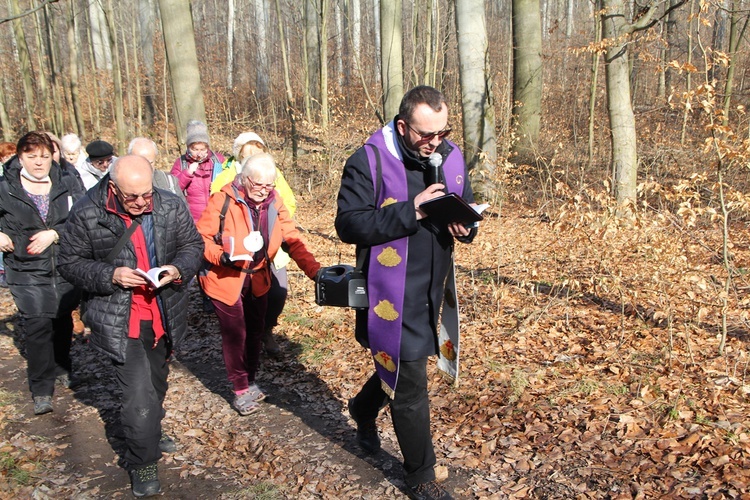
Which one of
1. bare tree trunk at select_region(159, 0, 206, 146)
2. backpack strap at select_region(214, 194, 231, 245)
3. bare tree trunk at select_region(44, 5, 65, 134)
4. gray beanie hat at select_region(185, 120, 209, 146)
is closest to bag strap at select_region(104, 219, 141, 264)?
backpack strap at select_region(214, 194, 231, 245)

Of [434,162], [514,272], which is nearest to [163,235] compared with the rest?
[434,162]

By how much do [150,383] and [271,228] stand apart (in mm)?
1522

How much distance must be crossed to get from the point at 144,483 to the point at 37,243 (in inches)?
94.1

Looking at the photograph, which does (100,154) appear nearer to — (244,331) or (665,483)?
(244,331)

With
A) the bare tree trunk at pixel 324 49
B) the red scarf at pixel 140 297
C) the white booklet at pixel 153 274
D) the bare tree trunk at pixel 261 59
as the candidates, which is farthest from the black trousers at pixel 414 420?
the bare tree trunk at pixel 261 59

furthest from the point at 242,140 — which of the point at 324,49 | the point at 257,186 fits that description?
the point at 324,49

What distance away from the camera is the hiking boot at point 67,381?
5965 mm

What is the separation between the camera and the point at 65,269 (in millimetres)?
3779

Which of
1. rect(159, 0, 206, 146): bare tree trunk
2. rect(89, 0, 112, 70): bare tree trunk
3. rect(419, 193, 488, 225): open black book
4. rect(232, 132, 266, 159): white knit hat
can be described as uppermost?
rect(89, 0, 112, 70): bare tree trunk

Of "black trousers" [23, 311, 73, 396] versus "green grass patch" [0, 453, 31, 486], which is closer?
"green grass patch" [0, 453, 31, 486]

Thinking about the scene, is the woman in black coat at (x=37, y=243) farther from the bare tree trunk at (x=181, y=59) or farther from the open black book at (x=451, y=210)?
the bare tree trunk at (x=181, y=59)

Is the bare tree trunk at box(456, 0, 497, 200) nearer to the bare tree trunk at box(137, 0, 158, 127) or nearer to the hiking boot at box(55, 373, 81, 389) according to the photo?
the hiking boot at box(55, 373, 81, 389)

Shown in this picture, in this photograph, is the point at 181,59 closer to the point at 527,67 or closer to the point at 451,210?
the point at 451,210

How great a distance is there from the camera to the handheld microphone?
123 inches
